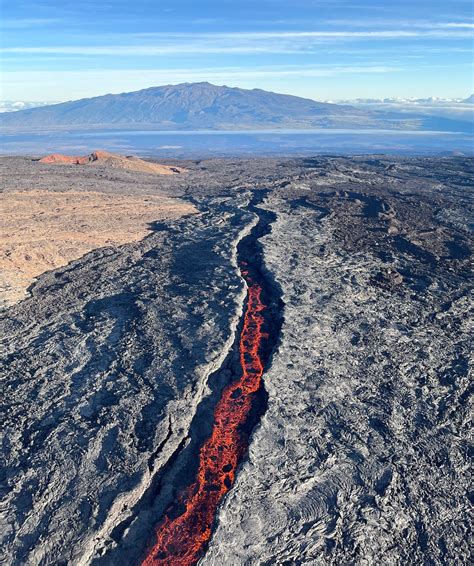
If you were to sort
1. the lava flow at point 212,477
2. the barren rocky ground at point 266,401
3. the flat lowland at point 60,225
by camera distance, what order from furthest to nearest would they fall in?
1. the flat lowland at point 60,225
2. the barren rocky ground at point 266,401
3. the lava flow at point 212,477

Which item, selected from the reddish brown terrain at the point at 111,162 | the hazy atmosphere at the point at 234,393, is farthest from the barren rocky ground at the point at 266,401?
A: the reddish brown terrain at the point at 111,162

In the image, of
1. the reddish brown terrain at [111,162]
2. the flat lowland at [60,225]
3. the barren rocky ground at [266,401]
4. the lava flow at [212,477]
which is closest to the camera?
the lava flow at [212,477]

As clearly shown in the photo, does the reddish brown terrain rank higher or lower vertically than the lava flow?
lower

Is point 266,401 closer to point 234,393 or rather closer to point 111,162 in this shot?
point 234,393

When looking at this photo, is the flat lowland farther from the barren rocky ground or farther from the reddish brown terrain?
the reddish brown terrain

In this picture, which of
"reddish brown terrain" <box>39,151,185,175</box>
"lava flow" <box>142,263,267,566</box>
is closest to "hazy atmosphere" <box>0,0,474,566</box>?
"lava flow" <box>142,263,267,566</box>

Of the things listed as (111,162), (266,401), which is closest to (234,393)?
(266,401)

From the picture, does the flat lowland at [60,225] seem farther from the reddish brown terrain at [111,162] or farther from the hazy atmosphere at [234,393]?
the reddish brown terrain at [111,162]
